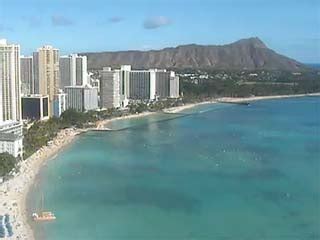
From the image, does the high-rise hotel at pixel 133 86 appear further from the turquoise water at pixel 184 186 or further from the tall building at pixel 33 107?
the turquoise water at pixel 184 186

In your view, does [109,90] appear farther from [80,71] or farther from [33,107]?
[33,107]

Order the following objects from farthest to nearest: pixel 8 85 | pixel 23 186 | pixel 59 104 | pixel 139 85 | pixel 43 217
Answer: pixel 139 85, pixel 59 104, pixel 8 85, pixel 23 186, pixel 43 217

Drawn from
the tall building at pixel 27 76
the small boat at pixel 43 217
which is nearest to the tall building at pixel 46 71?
the tall building at pixel 27 76

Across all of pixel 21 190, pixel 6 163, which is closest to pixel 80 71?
pixel 6 163

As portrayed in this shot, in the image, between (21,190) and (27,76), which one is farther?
(27,76)

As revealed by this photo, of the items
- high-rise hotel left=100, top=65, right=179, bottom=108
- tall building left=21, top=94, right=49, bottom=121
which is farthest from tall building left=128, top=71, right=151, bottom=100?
tall building left=21, top=94, right=49, bottom=121

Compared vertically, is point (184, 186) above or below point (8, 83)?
below
